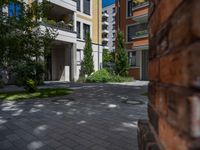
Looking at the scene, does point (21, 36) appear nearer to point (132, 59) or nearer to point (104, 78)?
point (104, 78)

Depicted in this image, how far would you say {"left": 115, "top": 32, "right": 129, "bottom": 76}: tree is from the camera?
1692cm

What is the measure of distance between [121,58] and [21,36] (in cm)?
1108

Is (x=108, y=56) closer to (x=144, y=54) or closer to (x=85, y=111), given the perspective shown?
(x=144, y=54)

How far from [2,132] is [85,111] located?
90.0 inches

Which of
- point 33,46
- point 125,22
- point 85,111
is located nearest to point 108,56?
point 125,22

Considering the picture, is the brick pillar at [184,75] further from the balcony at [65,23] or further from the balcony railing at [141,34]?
the balcony railing at [141,34]

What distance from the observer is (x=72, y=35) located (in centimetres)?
1587

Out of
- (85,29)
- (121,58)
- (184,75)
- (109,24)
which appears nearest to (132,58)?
(121,58)

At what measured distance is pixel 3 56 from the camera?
7234 mm

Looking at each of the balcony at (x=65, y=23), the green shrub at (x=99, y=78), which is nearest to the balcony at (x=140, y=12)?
the balcony at (x=65, y=23)

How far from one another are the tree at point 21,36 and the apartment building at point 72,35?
20.8 ft

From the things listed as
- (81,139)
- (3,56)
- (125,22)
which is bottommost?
(81,139)

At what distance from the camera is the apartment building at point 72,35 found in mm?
15539

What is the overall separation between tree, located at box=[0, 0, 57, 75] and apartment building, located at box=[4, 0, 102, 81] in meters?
6.34
